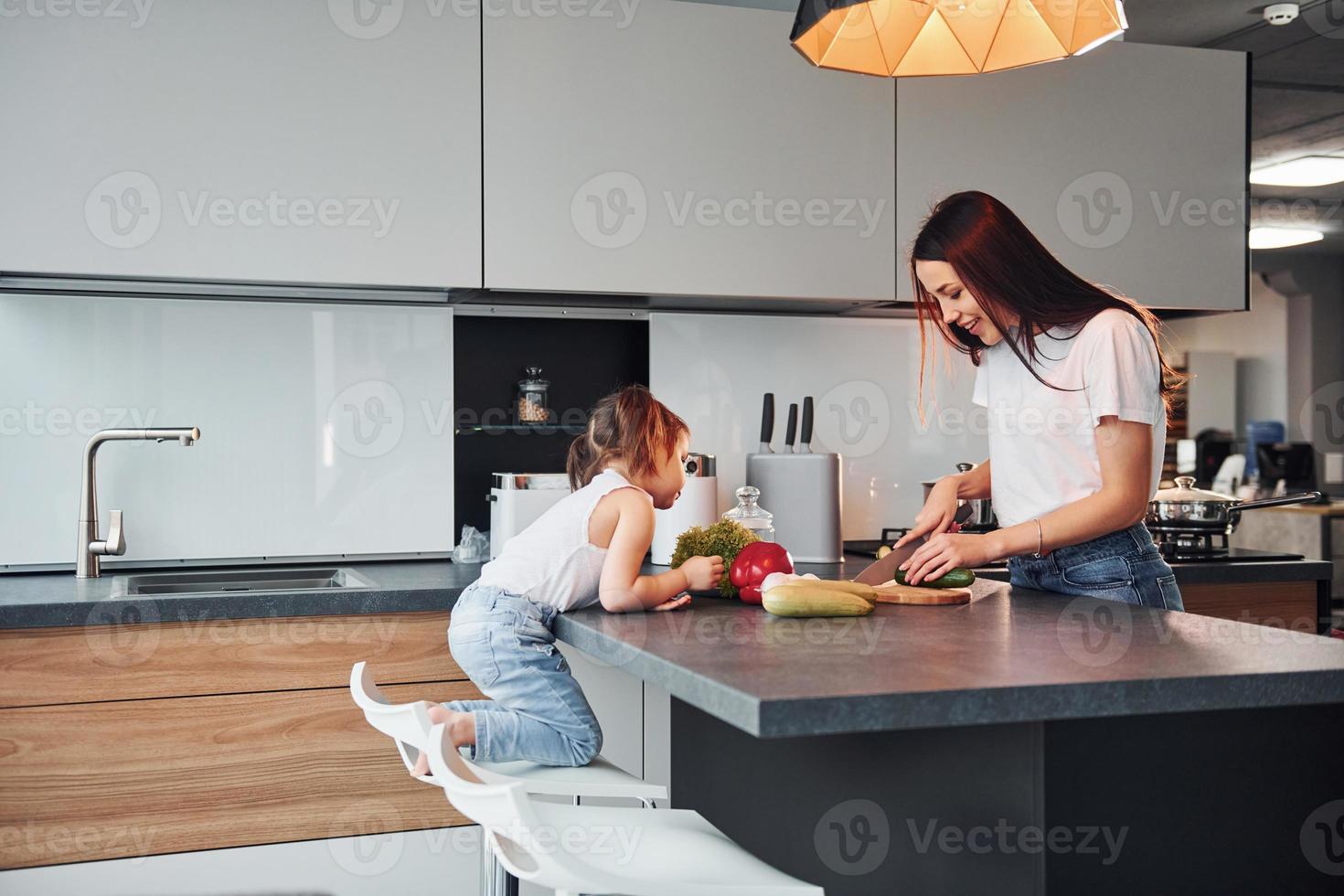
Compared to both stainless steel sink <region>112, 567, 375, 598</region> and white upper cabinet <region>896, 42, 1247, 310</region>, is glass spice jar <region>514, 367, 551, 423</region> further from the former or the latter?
white upper cabinet <region>896, 42, 1247, 310</region>

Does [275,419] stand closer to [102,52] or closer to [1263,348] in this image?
[102,52]

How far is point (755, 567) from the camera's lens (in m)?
1.84

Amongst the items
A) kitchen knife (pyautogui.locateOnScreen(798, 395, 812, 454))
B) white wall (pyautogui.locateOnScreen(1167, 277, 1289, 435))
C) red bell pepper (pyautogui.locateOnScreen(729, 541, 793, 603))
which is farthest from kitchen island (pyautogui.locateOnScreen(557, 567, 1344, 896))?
white wall (pyautogui.locateOnScreen(1167, 277, 1289, 435))

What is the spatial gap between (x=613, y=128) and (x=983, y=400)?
0.98 metres

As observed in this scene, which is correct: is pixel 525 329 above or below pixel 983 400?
above

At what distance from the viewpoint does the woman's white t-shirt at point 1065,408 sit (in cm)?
172

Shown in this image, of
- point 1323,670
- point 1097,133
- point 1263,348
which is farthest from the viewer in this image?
point 1263,348

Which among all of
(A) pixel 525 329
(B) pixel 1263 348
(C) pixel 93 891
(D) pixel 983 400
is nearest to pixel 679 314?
(A) pixel 525 329

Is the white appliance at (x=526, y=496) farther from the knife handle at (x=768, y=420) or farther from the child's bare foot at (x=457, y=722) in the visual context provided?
the child's bare foot at (x=457, y=722)

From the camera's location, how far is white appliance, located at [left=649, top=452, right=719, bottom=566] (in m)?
2.60

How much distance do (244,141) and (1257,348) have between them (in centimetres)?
818

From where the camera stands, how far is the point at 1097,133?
2818 mm

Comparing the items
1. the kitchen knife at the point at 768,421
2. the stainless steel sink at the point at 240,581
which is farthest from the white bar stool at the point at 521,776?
the kitchen knife at the point at 768,421

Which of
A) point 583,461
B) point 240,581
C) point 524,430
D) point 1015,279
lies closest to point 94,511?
point 240,581
